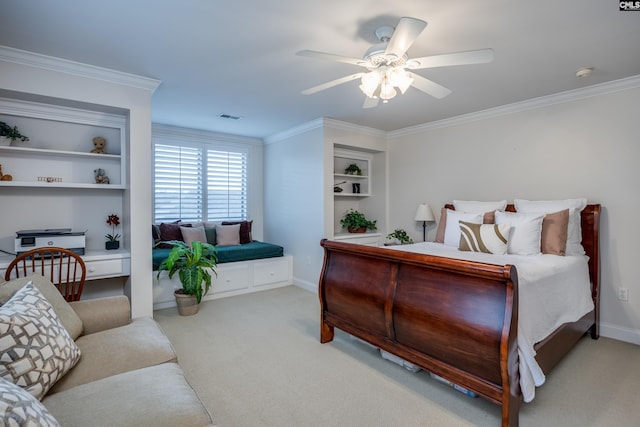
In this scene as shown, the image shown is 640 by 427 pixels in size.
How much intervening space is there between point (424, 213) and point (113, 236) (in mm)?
3749

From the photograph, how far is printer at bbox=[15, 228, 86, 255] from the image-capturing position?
8.90 feet

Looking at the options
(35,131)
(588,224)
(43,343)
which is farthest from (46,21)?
(588,224)

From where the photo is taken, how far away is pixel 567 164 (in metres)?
3.29

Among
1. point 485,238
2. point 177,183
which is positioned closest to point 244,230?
point 177,183

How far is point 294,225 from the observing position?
4879 mm

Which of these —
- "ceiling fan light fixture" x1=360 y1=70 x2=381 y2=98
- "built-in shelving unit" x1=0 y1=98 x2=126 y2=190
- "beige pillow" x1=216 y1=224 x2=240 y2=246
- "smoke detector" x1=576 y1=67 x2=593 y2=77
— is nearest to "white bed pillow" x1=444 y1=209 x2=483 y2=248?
"smoke detector" x1=576 y1=67 x2=593 y2=77

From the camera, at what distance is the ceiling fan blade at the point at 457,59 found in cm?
178

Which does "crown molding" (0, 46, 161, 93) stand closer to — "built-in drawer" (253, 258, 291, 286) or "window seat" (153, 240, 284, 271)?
"window seat" (153, 240, 284, 271)

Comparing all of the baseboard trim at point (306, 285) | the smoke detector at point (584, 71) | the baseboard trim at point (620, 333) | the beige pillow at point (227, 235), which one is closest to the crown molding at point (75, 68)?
the beige pillow at point (227, 235)

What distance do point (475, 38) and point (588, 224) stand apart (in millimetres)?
2116

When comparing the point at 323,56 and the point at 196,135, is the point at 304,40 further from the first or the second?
the point at 196,135

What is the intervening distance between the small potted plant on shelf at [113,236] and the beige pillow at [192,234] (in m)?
0.94

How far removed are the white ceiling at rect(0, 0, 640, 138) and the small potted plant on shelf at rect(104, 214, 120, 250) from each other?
1401mm

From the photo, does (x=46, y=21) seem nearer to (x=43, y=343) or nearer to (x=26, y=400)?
(x=43, y=343)
